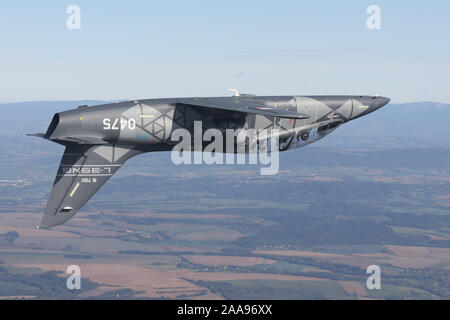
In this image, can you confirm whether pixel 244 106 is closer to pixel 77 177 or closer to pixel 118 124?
pixel 118 124

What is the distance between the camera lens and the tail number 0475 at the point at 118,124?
3139 centimetres

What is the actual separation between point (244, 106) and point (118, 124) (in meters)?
7.24

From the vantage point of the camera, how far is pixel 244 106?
31516 millimetres

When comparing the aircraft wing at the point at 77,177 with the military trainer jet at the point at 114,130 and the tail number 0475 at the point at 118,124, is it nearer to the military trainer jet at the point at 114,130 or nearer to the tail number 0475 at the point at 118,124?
the military trainer jet at the point at 114,130

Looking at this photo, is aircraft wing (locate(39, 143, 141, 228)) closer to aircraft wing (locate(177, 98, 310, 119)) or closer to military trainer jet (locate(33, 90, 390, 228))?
military trainer jet (locate(33, 90, 390, 228))

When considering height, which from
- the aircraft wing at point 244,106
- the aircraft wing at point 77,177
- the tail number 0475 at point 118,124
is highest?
the aircraft wing at point 244,106

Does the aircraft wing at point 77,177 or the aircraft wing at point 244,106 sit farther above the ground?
the aircraft wing at point 244,106

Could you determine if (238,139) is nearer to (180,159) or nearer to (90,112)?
(180,159)

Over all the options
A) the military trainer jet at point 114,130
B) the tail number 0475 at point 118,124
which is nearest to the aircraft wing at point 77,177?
the military trainer jet at point 114,130

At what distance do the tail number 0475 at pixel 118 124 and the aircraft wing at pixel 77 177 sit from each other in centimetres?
123

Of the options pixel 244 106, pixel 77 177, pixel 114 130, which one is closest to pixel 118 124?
pixel 114 130

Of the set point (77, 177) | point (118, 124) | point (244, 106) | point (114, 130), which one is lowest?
point (77, 177)

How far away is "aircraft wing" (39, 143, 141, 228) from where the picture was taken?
31.1 meters
